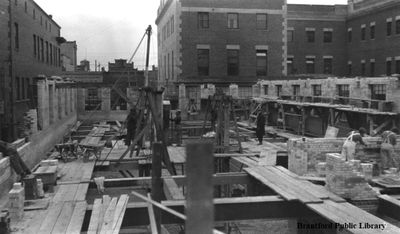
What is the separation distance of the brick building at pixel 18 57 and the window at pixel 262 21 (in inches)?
745

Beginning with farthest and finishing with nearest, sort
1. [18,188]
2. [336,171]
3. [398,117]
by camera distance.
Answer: [398,117] < [336,171] < [18,188]

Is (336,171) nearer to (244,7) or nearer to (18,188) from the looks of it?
(18,188)

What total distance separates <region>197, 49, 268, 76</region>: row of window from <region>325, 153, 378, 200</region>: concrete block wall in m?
31.0

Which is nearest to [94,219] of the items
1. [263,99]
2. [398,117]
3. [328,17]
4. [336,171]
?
[336,171]

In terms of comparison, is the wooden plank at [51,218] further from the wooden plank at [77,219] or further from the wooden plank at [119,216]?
the wooden plank at [119,216]

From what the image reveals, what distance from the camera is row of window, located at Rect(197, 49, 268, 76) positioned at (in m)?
42.6

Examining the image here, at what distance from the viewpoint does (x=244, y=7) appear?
42.8m

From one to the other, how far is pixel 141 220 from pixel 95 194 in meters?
4.47

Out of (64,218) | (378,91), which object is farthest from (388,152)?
(64,218)

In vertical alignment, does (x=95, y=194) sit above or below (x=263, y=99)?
below

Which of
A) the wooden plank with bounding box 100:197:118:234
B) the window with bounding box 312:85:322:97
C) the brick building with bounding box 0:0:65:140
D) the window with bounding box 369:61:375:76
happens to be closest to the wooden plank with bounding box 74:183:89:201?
the wooden plank with bounding box 100:197:118:234

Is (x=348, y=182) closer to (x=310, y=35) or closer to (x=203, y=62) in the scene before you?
(x=203, y=62)

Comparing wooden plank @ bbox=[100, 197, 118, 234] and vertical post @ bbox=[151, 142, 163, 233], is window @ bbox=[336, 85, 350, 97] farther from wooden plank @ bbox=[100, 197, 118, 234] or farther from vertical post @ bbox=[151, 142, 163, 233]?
vertical post @ bbox=[151, 142, 163, 233]

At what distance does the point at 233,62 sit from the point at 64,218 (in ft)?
111
